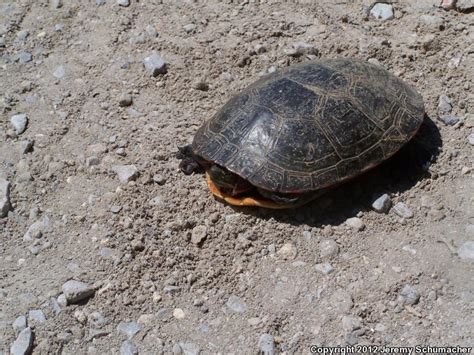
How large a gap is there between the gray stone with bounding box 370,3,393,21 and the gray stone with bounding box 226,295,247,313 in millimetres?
3404

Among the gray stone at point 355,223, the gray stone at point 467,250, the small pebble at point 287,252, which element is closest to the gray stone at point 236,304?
the small pebble at point 287,252

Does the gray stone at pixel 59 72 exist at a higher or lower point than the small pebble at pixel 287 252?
higher

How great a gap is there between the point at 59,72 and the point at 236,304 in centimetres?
315

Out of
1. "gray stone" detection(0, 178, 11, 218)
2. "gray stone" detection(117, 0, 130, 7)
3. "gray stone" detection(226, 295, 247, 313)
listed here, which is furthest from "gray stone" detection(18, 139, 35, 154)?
"gray stone" detection(226, 295, 247, 313)

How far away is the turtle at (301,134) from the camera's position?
4.34m

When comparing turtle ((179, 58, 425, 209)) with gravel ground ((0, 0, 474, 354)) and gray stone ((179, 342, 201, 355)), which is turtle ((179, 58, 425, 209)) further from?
gray stone ((179, 342, 201, 355))

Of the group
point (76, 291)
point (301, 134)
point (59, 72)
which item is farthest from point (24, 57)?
point (301, 134)

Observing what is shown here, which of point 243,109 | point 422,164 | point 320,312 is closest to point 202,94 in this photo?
point 243,109

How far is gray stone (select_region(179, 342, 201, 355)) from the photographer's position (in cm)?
379

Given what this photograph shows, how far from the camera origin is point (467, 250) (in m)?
4.16

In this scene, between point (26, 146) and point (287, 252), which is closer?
point (287, 252)

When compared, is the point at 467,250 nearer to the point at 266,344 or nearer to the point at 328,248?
the point at 328,248

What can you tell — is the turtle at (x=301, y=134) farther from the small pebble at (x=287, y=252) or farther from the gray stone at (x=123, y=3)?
the gray stone at (x=123, y=3)

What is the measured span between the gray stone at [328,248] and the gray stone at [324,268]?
3.1 inches
